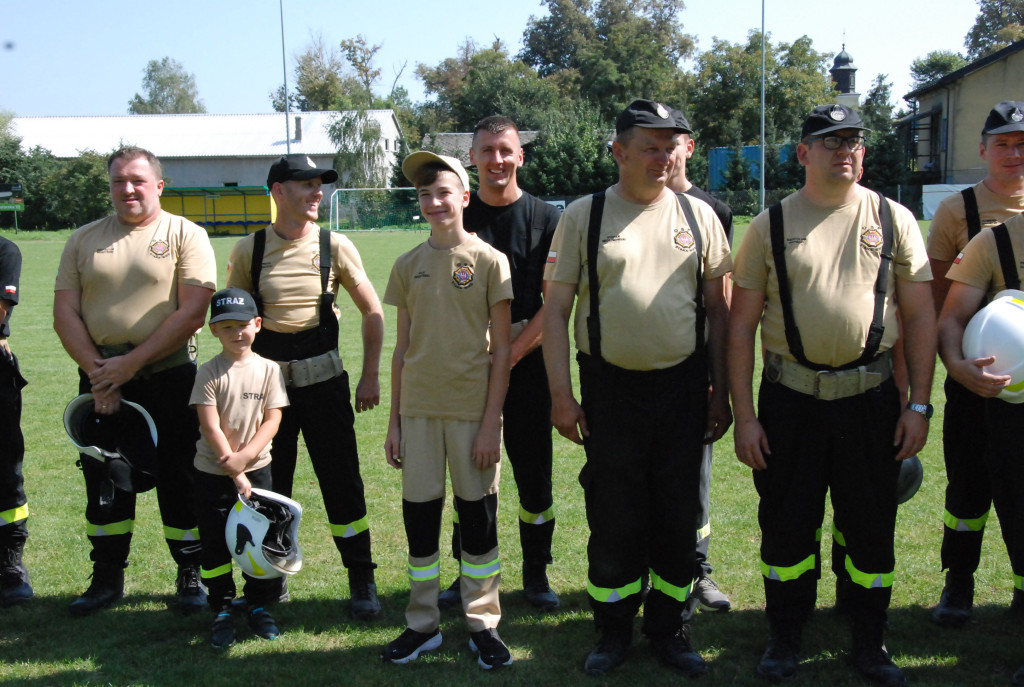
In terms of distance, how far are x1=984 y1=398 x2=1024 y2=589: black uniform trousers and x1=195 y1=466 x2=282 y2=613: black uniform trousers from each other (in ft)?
11.1

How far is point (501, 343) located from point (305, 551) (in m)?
2.27

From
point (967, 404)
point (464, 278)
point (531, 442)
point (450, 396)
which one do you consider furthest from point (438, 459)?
point (967, 404)

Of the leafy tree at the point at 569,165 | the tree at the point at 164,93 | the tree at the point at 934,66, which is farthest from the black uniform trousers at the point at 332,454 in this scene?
the tree at the point at 164,93

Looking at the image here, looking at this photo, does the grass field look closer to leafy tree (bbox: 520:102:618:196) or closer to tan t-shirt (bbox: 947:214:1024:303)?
tan t-shirt (bbox: 947:214:1024:303)

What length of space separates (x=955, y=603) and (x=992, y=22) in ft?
303

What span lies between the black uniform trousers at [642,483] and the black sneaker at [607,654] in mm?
42

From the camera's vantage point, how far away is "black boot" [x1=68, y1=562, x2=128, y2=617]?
4.65 meters

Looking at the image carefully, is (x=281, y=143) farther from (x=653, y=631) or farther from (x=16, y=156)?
(x=653, y=631)

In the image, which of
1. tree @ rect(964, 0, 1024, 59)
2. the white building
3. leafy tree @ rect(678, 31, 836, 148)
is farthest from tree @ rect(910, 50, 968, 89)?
the white building

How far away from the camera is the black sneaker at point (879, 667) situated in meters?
3.73

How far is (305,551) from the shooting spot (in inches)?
217

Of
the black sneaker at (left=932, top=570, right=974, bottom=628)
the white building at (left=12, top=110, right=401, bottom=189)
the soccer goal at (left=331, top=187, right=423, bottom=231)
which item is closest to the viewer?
the black sneaker at (left=932, top=570, right=974, bottom=628)

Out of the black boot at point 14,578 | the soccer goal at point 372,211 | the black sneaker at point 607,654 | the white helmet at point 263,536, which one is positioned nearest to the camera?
the black sneaker at point 607,654

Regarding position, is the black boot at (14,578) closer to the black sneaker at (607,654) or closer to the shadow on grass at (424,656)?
the shadow on grass at (424,656)
